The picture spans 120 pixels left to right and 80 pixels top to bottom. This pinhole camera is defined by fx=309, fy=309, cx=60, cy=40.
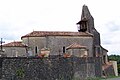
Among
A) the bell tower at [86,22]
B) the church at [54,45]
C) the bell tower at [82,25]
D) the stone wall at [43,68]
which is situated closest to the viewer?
the stone wall at [43,68]

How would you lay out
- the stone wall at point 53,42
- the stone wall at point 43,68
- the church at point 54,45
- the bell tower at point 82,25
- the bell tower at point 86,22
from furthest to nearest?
the bell tower at point 82,25 < the bell tower at point 86,22 < the stone wall at point 53,42 < the church at point 54,45 < the stone wall at point 43,68

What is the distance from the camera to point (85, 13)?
57125mm

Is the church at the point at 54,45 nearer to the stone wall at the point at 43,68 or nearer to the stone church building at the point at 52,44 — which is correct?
the stone church building at the point at 52,44

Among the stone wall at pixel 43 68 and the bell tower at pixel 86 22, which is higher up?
the bell tower at pixel 86 22

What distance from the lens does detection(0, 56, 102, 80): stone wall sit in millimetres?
29922

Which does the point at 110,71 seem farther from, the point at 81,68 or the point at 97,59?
the point at 81,68

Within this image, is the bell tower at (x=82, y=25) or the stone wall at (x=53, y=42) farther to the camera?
the bell tower at (x=82, y=25)

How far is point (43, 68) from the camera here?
32.2 meters

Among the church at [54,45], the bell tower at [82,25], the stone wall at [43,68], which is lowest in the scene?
the stone wall at [43,68]

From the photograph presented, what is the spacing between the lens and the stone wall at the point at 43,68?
98.2ft

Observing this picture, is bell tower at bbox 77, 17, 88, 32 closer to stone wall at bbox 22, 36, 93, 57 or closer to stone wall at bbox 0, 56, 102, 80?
stone wall at bbox 22, 36, 93, 57

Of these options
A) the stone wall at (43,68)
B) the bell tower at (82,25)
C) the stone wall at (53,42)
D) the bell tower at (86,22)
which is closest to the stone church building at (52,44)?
the stone wall at (53,42)

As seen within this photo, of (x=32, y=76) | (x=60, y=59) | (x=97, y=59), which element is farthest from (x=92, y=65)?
(x=32, y=76)

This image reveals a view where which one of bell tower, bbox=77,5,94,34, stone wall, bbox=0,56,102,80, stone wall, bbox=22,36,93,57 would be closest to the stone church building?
stone wall, bbox=22,36,93,57
